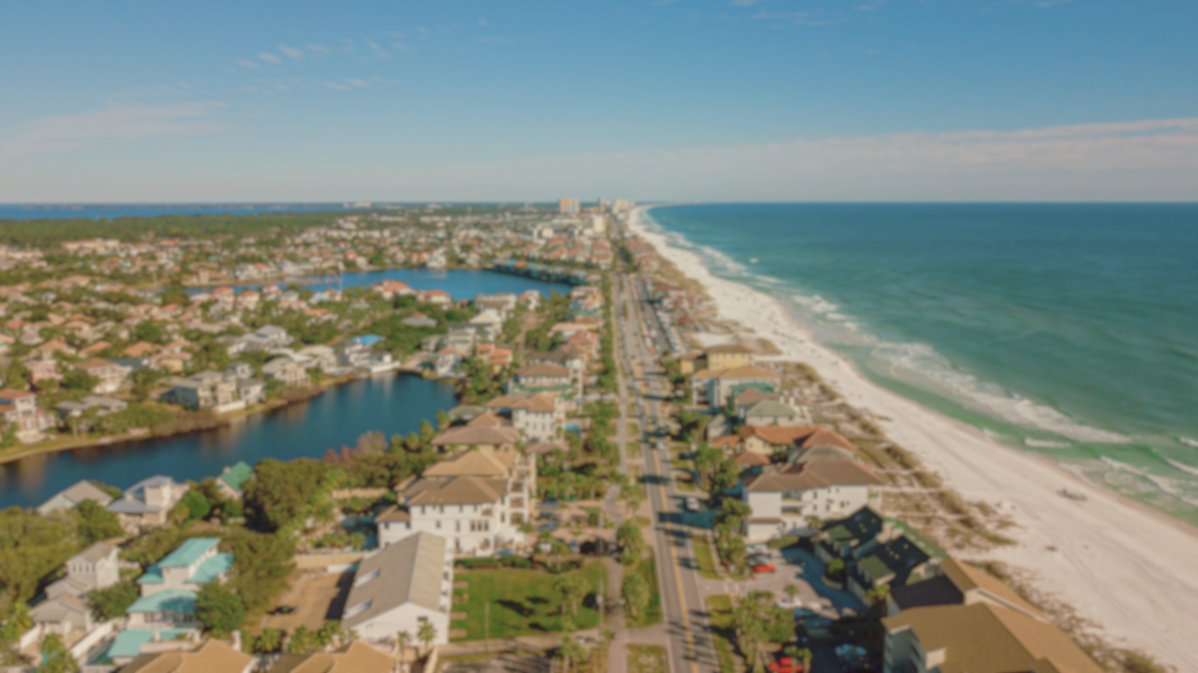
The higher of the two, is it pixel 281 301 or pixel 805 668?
pixel 281 301

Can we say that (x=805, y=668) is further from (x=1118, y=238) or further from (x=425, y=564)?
(x=1118, y=238)

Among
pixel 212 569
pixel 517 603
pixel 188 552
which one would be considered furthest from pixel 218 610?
pixel 517 603

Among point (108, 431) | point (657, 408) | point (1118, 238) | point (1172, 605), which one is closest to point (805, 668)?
point (1172, 605)

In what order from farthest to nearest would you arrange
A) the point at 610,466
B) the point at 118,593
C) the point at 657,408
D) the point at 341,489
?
the point at 657,408 < the point at 610,466 < the point at 341,489 < the point at 118,593

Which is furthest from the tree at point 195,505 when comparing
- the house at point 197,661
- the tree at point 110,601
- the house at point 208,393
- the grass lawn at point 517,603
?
the house at point 208,393

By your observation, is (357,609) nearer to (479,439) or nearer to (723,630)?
(723,630)

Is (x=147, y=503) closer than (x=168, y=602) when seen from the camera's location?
No
